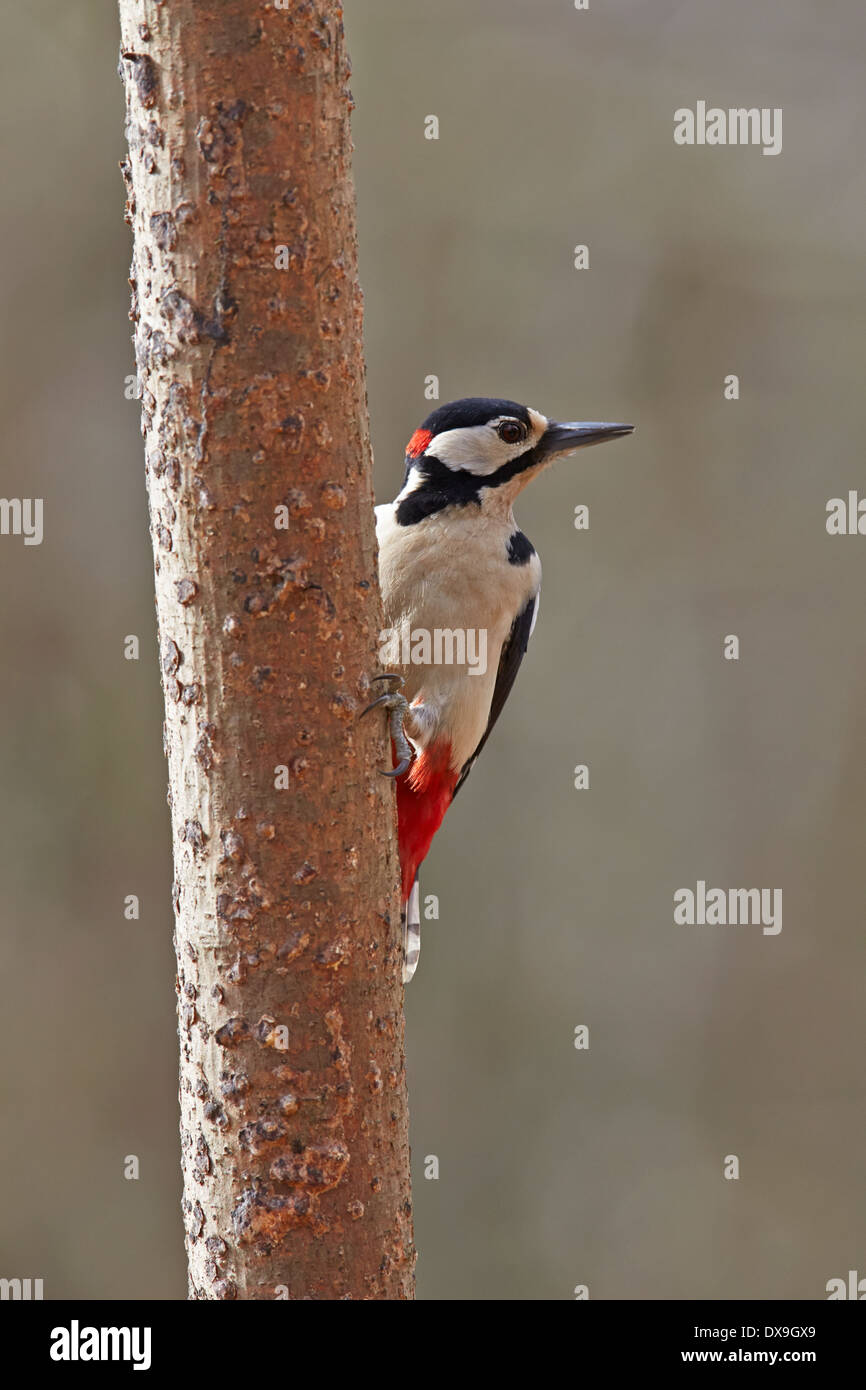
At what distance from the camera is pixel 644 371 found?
4.54 metres

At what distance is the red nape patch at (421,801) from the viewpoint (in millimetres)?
2170

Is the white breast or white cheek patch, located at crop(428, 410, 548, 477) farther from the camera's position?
white cheek patch, located at crop(428, 410, 548, 477)

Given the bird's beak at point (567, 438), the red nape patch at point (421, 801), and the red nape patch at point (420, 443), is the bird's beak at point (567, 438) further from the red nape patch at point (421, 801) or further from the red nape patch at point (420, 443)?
the red nape patch at point (421, 801)

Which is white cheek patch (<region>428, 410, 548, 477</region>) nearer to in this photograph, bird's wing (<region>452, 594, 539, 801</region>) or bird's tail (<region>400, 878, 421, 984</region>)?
bird's wing (<region>452, 594, 539, 801</region>)

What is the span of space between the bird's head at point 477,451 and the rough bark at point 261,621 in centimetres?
84

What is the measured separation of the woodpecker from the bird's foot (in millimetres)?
311

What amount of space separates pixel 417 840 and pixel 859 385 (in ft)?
10.1

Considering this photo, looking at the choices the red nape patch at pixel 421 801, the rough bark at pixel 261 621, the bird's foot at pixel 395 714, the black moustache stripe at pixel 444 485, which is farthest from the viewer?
the black moustache stripe at pixel 444 485

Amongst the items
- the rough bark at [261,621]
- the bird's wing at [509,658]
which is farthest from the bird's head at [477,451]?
the rough bark at [261,621]

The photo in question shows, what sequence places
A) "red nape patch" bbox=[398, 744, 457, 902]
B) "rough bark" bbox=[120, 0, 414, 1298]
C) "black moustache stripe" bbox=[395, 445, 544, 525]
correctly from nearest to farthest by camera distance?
1. "rough bark" bbox=[120, 0, 414, 1298]
2. "red nape patch" bbox=[398, 744, 457, 902]
3. "black moustache stripe" bbox=[395, 445, 544, 525]

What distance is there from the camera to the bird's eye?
2342mm

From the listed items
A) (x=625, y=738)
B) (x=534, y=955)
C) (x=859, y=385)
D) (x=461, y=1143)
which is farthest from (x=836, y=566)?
(x=461, y=1143)

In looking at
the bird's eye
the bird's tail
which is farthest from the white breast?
the bird's tail

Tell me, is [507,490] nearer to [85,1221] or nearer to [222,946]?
[222,946]
